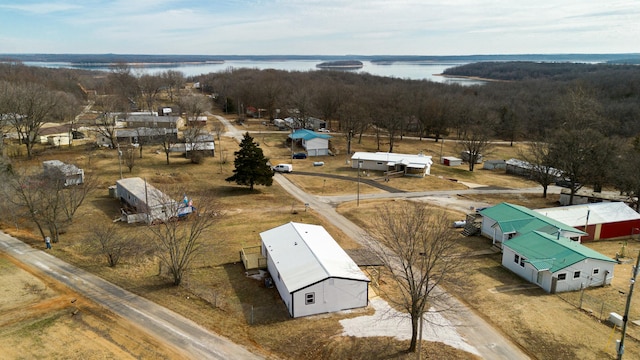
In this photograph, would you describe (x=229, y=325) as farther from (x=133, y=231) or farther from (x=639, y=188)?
(x=639, y=188)

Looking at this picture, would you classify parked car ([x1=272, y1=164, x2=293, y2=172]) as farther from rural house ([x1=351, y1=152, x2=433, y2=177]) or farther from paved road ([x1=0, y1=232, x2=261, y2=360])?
paved road ([x1=0, y1=232, x2=261, y2=360])

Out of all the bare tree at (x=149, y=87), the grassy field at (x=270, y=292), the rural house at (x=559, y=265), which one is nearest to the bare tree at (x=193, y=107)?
the bare tree at (x=149, y=87)

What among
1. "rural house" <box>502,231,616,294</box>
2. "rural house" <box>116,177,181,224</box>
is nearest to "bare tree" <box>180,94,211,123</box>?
"rural house" <box>116,177,181,224</box>

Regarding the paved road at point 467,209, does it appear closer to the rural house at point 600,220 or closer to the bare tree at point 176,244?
the rural house at point 600,220

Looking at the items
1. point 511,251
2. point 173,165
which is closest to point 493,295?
point 511,251

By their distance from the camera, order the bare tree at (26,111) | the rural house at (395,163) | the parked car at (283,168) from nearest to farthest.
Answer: the parked car at (283,168), the rural house at (395,163), the bare tree at (26,111)

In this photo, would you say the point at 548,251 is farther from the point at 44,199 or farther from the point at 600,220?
the point at 44,199

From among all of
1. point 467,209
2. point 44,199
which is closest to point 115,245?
point 44,199
